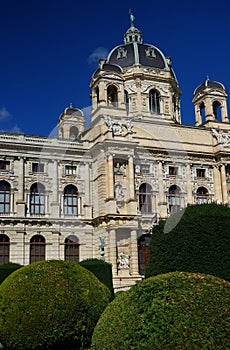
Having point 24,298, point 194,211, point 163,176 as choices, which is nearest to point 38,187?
point 163,176

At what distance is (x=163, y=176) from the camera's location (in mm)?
42469

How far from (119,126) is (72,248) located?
11414 mm

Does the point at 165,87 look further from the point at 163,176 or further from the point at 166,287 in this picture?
the point at 166,287

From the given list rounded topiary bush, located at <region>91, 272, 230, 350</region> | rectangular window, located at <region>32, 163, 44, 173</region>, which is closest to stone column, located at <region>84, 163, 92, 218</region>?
rectangular window, located at <region>32, 163, 44, 173</region>

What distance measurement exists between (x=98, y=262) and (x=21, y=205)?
1257 centimetres

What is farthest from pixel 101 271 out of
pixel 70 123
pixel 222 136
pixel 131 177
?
pixel 70 123

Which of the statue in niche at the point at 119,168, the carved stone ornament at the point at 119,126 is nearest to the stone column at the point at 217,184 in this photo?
the carved stone ornament at the point at 119,126

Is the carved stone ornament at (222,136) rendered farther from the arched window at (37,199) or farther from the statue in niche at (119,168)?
the arched window at (37,199)

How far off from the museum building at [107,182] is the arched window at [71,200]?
9cm

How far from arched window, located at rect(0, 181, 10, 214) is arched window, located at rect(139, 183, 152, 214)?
38.4 feet

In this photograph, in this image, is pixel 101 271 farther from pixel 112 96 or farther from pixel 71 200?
pixel 112 96

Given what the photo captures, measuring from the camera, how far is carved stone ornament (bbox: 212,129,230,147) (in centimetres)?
4522

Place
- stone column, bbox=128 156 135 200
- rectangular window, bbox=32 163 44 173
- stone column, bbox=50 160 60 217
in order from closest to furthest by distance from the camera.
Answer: stone column, bbox=50 160 60 217 < stone column, bbox=128 156 135 200 < rectangular window, bbox=32 163 44 173

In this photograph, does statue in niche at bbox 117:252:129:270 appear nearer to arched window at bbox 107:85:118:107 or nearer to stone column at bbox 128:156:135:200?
stone column at bbox 128:156:135:200
